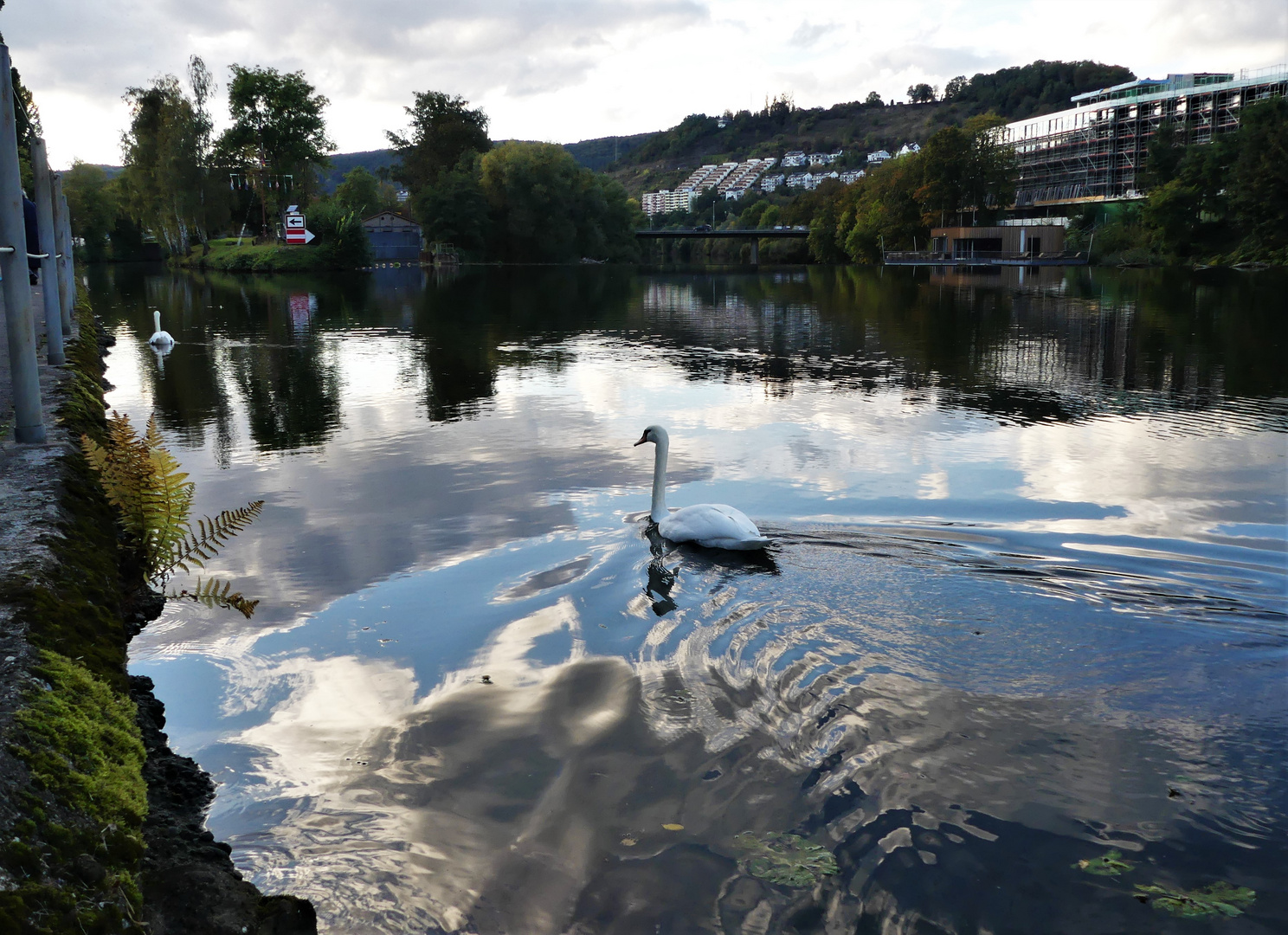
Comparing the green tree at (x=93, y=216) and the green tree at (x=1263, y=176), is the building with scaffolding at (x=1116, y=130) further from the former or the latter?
the green tree at (x=93, y=216)

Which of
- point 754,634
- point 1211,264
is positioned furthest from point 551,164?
point 754,634

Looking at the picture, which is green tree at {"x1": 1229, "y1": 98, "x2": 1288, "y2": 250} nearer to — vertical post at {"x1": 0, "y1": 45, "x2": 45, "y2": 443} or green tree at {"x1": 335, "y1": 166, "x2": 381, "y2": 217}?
vertical post at {"x1": 0, "y1": 45, "x2": 45, "y2": 443}

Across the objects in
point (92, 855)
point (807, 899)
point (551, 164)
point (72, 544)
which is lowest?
point (807, 899)

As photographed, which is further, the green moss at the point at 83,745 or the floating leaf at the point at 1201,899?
the floating leaf at the point at 1201,899

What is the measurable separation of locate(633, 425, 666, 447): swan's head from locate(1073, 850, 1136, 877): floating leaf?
234 inches

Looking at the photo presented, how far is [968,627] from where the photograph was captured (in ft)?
22.4

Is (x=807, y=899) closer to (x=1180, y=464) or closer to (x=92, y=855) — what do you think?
(x=92, y=855)

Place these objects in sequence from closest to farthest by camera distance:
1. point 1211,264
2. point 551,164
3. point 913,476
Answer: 1. point 913,476
2. point 1211,264
3. point 551,164

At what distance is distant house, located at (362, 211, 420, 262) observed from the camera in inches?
4719

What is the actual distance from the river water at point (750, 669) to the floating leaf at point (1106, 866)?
0.03m

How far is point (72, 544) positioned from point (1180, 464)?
11.1 metres

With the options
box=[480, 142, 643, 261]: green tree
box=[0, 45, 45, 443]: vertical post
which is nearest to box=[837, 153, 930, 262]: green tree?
box=[480, 142, 643, 261]: green tree

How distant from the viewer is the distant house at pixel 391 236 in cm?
11988

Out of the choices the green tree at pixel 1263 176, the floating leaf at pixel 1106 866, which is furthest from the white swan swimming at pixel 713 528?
the green tree at pixel 1263 176
